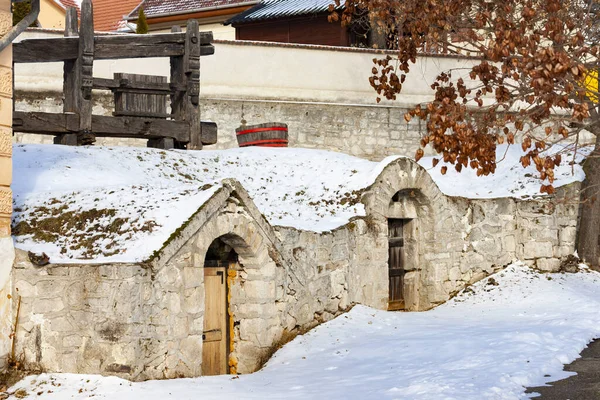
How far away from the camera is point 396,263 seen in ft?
55.0

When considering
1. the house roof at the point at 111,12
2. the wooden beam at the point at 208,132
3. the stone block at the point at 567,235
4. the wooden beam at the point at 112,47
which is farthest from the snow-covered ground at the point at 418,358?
the house roof at the point at 111,12

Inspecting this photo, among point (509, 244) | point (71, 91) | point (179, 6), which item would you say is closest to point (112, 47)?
point (71, 91)

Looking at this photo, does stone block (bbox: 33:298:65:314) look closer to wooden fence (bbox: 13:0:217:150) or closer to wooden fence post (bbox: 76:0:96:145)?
wooden fence (bbox: 13:0:217:150)

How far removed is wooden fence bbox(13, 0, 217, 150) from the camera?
14.7 metres

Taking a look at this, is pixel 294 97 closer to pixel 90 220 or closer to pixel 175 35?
pixel 175 35

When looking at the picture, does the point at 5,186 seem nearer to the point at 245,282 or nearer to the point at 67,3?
the point at 245,282

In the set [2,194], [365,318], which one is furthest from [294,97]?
[2,194]

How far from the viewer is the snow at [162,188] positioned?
10.6 m

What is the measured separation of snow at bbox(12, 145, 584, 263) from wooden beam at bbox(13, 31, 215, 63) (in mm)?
1431

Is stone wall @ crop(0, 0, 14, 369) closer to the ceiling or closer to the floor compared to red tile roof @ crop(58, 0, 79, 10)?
closer to the floor

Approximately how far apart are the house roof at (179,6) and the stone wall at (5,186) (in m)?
17.4

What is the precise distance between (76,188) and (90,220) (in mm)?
1099

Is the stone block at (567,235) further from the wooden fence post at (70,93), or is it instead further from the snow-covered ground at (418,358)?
the wooden fence post at (70,93)

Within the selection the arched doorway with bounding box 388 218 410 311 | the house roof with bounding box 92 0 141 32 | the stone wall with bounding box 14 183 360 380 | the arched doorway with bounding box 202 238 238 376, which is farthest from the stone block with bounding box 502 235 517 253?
the house roof with bounding box 92 0 141 32
